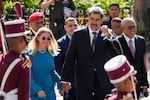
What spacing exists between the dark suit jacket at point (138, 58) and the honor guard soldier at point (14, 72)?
271cm

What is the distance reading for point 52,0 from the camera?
12562 millimetres

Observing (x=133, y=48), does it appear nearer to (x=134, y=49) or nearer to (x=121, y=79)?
(x=134, y=49)

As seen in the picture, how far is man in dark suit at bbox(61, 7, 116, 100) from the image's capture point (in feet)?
26.1

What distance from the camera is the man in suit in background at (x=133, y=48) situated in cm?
816

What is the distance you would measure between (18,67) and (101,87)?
8.34 feet

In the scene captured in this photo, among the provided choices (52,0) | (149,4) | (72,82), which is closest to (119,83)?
(72,82)

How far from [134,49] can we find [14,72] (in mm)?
3014

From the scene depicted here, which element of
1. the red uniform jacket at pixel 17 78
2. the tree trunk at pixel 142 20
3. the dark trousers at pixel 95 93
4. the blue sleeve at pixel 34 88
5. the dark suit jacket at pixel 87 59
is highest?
the red uniform jacket at pixel 17 78

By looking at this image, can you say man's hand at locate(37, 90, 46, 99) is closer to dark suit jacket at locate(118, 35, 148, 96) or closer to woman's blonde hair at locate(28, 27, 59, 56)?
woman's blonde hair at locate(28, 27, 59, 56)

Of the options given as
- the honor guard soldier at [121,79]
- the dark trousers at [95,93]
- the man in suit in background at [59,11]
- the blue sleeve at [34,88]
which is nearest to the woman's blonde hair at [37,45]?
the blue sleeve at [34,88]

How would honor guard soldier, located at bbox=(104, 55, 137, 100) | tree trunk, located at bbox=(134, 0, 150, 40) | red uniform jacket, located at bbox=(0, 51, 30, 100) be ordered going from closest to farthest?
honor guard soldier, located at bbox=(104, 55, 137, 100) < red uniform jacket, located at bbox=(0, 51, 30, 100) < tree trunk, located at bbox=(134, 0, 150, 40)

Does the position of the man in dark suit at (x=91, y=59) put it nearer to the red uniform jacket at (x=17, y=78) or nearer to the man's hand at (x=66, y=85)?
the man's hand at (x=66, y=85)

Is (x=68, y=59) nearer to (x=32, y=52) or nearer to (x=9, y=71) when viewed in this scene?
(x=32, y=52)

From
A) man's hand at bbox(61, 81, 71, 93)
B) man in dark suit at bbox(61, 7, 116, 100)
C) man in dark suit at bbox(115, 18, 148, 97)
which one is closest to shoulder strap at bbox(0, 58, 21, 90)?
man in dark suit at bbox(61, 7, 116, 100)
